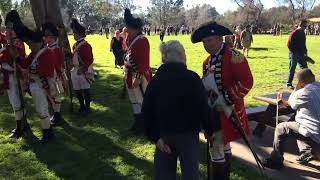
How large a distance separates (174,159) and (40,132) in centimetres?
468

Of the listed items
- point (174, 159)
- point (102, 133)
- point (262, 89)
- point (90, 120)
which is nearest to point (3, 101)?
point (90, 120)

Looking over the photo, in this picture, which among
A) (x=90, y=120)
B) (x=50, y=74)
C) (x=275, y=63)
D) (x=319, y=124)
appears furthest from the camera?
(x=275, y=63)

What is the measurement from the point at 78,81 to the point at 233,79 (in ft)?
16.6

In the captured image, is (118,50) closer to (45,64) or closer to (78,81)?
(78,81)

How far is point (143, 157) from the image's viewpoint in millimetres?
6777

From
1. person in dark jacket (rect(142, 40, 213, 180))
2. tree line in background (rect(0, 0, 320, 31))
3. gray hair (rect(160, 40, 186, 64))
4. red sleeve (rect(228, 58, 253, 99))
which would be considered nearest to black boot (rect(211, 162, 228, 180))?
person in dark jacket (rect(142, 40, 213, 180))

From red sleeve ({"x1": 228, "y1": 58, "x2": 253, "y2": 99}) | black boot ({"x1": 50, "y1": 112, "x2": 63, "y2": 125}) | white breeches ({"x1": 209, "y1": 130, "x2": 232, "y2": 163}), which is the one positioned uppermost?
red sleeve ({"x1": 228, "y1": 58, "x2": 253, "y2": 99})

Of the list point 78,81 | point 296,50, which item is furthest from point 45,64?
point 296,50

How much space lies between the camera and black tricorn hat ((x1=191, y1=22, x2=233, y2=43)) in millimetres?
4480

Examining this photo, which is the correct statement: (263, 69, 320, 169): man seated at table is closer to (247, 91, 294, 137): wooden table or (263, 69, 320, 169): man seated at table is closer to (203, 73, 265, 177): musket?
(247, 91, 294, 137): wooden table

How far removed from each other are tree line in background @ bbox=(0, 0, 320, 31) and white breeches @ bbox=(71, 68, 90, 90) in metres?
56.5

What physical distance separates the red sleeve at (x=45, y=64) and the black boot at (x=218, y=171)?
3513mm

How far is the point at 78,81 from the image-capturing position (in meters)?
9.04

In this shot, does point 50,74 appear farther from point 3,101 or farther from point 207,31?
point 3,101
